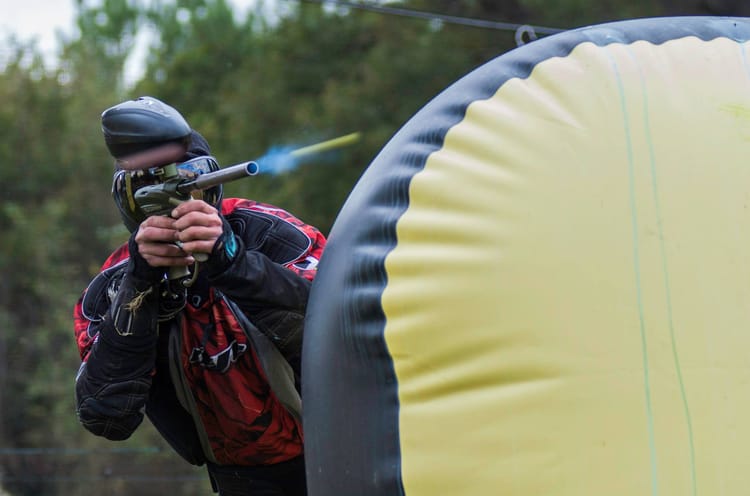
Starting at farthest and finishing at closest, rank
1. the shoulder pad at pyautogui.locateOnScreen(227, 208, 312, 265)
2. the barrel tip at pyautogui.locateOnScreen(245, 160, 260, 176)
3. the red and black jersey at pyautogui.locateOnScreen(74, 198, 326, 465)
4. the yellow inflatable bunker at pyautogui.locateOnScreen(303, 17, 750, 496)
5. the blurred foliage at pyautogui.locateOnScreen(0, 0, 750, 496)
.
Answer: the blurred foliage at pyautogui.locateOnScreen(0, 0, 750, 496)
the shoulder pad at pyautogui.locateOnScreen(227, 208, 312, 265)
the red and black jersey at pyautogui.locateOnScreen(74, 198, 326, 465)
the barrel tip at pyautogui.locateOnScreen(245, 160, 260, 176)
the yellow inflatable bunker at pyautogui.locateOnScreen(303, 17, 750, 496)

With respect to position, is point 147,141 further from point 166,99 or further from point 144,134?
point 166,99

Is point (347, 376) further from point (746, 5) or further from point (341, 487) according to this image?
point (746, 5)

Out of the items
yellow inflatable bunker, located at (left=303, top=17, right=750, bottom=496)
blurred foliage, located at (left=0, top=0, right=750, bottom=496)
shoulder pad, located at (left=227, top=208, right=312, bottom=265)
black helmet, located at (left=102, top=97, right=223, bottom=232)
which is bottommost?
yellow inflatable bunker, located at (left=303, top=17, right=750, bottom=496)

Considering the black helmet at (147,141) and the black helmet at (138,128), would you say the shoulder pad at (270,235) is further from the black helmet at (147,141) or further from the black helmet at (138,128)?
the black helmet at (138,128)

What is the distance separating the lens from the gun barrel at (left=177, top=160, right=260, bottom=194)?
81.2 inches

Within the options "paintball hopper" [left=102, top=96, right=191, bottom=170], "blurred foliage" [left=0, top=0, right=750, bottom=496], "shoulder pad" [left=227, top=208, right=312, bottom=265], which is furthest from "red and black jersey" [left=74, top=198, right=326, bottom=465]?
"blurred foliage" [left=0, top=0, right=750, bottom=496]

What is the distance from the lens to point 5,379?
339 inches

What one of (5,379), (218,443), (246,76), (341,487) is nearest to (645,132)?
(341,487)

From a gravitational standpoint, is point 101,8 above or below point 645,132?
above

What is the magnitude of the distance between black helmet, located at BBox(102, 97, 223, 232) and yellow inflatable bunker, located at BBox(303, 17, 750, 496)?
0.49 m

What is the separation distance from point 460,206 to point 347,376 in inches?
13.7

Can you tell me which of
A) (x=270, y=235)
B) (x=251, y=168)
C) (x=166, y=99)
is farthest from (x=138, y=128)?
(x=166, y=99)

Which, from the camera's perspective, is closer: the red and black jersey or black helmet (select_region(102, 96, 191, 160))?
black helmet (select_region(102, 96, 191, 160))

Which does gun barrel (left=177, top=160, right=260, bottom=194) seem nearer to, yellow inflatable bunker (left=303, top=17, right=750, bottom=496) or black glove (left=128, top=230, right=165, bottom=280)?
black glove (left=128, top=230, right=165, bottom=280)
